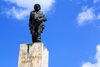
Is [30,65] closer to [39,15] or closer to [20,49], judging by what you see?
[20,49]

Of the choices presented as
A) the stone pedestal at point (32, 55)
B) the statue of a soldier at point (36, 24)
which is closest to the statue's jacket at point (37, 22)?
the statue of a soldier at point (36, 24)

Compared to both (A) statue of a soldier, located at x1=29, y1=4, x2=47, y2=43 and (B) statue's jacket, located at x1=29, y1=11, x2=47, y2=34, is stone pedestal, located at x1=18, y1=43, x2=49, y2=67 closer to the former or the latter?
(A) statue of a soldier, located at x1=29, y1=4, x2=47, y2=43

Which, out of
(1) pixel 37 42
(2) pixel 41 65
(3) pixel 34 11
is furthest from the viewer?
(3) pixel 34 11

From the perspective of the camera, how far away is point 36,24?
1462 centimetres

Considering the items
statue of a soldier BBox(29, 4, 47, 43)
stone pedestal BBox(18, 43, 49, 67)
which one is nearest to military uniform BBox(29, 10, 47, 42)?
statue of a soldier BBox(29, 4, 47, 43)

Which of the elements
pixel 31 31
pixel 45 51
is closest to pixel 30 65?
pixel 45 51

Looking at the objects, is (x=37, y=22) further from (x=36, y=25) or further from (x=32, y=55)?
(x=32, y=55)

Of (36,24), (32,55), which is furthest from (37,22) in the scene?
(32,55)

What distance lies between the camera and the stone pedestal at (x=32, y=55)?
13312 mm

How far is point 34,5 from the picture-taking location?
49.9 feet

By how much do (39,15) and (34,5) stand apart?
0.99 m

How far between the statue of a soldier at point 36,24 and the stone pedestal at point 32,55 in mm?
739

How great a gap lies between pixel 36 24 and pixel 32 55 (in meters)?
2.37

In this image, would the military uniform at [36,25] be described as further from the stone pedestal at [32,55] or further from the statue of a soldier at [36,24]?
the stone pedestal at [32,55]
